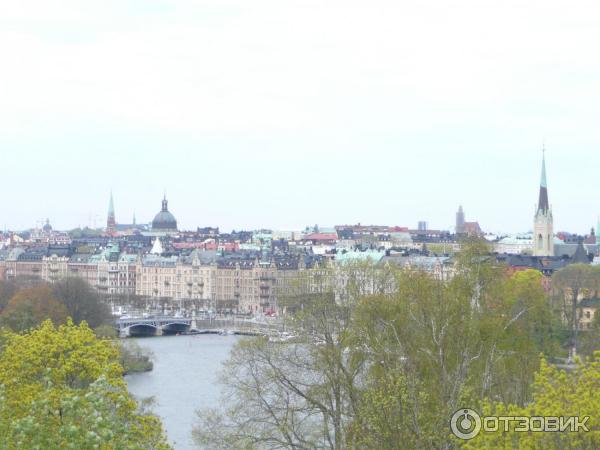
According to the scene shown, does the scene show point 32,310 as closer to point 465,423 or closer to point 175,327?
point 175,327

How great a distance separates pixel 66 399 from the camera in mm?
11273

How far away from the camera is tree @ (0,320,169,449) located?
10.9m

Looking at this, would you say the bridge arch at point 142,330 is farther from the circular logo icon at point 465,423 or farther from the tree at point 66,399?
the circular logo icon at point 465,423

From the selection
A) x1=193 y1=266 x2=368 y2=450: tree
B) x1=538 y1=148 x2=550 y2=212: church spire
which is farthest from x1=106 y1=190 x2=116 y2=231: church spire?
x1=193 y1=266 x2=368 y2=450: tree

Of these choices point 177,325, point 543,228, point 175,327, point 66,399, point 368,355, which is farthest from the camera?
point 543,228

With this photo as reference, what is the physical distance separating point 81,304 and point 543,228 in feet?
108

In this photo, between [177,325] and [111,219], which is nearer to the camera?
[177,325]

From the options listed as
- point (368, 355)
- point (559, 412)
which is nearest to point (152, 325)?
point (368, 355)

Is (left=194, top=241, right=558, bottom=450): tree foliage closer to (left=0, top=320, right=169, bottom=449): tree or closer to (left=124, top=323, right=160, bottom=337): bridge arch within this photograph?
(left=0, top=320, right=169, bottom=449): tree

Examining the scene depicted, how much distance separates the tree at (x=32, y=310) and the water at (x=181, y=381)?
11.4 feet

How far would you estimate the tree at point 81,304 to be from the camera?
168 ft

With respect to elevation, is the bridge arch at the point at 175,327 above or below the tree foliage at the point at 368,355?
below

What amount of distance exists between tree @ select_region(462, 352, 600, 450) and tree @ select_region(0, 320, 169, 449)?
292 centimetres

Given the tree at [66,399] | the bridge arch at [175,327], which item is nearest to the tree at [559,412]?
the tree at [66,399]
